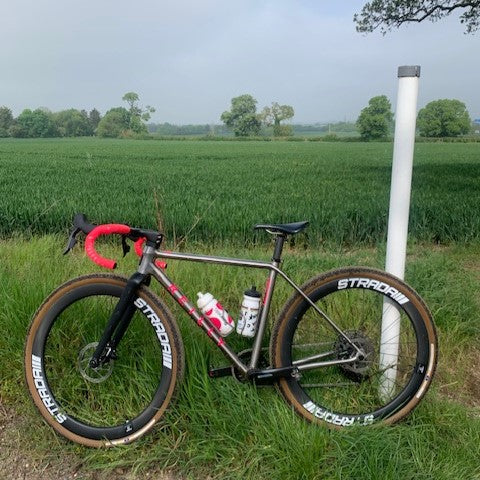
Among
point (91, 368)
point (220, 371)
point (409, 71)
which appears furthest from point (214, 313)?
point (409, 71)

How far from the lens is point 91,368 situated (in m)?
2.51

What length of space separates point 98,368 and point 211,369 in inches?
21.5

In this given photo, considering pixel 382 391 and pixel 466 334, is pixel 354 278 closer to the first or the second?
pixel 382 391

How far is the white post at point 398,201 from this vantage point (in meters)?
2.35


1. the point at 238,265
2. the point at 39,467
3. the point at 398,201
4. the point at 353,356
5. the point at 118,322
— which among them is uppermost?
the point at 398,201

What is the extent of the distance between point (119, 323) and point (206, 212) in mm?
4818

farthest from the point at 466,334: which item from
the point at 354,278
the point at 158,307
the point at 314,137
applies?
the point at 314,137

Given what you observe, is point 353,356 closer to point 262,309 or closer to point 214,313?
point 262,309

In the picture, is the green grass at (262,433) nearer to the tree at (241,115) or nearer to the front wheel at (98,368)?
the front wheel at (98,368)

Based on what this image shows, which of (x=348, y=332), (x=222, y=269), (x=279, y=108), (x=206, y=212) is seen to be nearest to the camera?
(x=348, y=332)

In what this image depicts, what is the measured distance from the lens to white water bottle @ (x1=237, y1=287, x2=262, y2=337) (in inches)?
95.0

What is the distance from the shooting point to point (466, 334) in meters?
3.21

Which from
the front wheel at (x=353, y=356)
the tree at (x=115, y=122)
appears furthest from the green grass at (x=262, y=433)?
the tree at (x=115, y=122)

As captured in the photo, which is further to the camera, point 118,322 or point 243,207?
point 243,207
